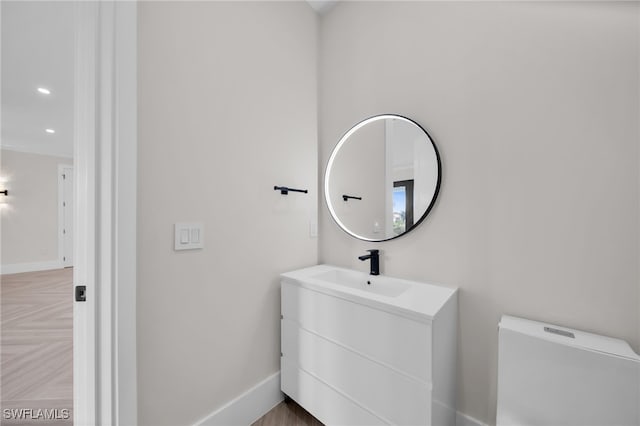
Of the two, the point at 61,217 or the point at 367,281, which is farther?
the point at 61,217

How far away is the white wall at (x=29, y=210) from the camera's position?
4.79 metres

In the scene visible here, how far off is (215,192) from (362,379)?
1082 mm

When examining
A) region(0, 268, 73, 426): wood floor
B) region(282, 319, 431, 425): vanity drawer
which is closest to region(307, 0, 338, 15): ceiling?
region(282, 319, 431, 425): vanity drawer

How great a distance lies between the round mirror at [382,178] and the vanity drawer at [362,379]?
647mm

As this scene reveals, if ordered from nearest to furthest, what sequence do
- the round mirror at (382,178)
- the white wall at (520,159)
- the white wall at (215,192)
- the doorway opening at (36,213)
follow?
the white wall at (520,159) < the white wall at (215,192) < the round mirror at (382,178) < the doorway opening at (36,213)

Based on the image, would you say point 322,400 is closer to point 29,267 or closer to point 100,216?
point 100,216

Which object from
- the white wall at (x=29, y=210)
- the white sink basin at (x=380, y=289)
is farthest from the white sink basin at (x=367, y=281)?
the white wall at (x=29, y=210)

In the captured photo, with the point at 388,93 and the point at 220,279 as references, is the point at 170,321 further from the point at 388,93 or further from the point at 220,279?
the point at 388,93

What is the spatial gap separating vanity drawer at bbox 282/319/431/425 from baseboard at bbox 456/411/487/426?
430 mm

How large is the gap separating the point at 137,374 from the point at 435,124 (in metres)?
1.73

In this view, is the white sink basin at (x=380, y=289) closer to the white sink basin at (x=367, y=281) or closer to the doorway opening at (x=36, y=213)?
the white sink basin at (x=367, y=281)

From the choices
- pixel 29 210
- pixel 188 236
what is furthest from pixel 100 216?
pixel 29 210

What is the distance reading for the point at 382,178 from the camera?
1.50 metres

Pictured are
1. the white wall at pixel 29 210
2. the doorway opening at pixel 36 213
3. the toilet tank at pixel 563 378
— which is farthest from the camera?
the white wall at pixel 29 210
